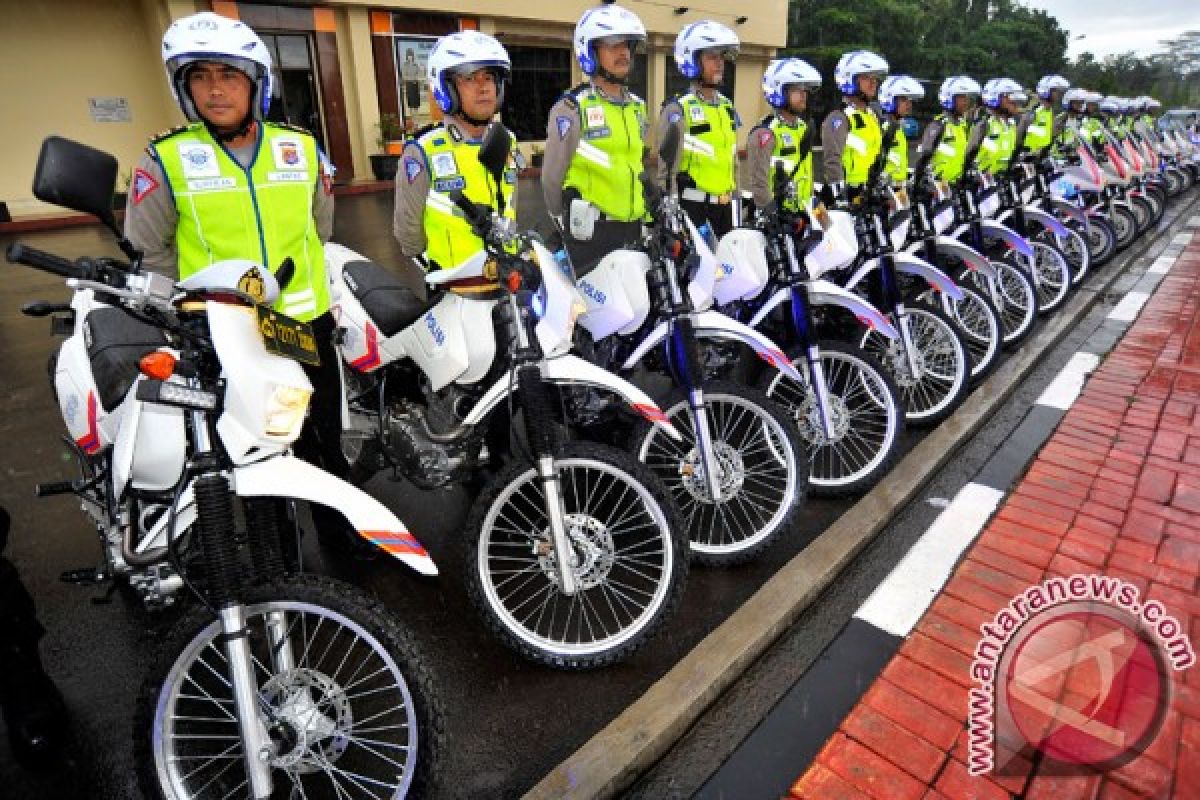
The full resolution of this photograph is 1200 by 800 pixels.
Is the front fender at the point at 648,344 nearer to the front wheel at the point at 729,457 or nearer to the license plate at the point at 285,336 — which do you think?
the front wheel at the point at 729,457

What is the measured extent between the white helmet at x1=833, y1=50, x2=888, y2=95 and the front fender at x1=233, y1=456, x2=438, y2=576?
18.7 feet

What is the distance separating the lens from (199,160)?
2453mm

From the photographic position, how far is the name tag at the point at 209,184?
2.44m

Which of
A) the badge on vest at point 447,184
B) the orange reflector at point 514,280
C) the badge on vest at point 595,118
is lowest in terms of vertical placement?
the orange reflector at point 514,280

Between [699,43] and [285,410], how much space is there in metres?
4.47

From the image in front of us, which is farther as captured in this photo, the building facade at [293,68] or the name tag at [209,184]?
the building facade at [293,68]

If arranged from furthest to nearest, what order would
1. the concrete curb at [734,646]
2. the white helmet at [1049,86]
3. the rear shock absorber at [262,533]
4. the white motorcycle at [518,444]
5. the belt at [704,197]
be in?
the white helmet at [1049,86] < the belt at [704,197] < the white motorcycle at [518,444] < the concrete curb at [734,646] < the rear shock absorber at [262,533]

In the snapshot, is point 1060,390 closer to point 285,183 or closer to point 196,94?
point 285,183

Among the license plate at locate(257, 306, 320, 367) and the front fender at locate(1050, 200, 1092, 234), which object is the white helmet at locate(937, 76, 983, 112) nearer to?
the front fender at locate(1050, 200, 1092, 234)

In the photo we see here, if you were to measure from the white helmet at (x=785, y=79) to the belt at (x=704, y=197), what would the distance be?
2.72ft

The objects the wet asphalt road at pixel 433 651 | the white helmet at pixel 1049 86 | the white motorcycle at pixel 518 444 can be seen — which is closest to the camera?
the wet asphalt road at pixel 433 651

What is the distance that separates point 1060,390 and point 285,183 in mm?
5068

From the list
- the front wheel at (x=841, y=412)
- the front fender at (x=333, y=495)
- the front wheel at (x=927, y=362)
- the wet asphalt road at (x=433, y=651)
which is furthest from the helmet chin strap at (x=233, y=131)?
the front wheel at (x=927, y=362)

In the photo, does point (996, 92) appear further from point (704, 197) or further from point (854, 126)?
point (704, 197)
